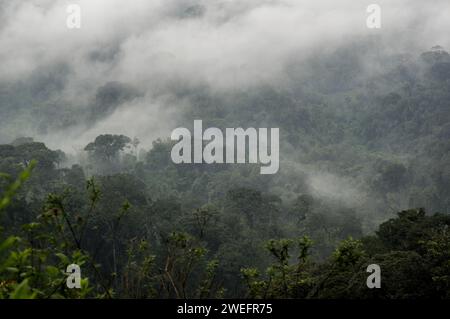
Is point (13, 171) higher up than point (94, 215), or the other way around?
point (13, 171)

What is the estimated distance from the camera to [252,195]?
38.4m

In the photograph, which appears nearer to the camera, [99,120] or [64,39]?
[99,120]

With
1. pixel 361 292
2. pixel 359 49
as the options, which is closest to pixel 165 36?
pixel 359 49

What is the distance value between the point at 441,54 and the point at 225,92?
4553 centimetres

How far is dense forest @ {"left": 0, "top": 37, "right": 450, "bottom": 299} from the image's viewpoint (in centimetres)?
382

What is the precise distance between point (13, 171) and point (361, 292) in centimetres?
3414

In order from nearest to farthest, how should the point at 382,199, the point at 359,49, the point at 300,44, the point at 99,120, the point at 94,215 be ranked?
the point at 94,215
the point at 382,199
the point at 99,120
the point at 359,49
the point at 300,44

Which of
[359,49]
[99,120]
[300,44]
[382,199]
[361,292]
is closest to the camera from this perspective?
[361,292]

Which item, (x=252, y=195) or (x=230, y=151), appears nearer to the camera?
(x=252, y=195)

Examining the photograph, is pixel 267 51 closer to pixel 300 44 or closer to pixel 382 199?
pixel 300 44

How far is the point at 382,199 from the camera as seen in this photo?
54812 millimetres

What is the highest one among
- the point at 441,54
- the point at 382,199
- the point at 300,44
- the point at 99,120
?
the point at 300,44

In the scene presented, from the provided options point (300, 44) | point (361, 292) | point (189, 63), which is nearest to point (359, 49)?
point (300, 44)

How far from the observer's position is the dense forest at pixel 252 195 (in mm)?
3822
